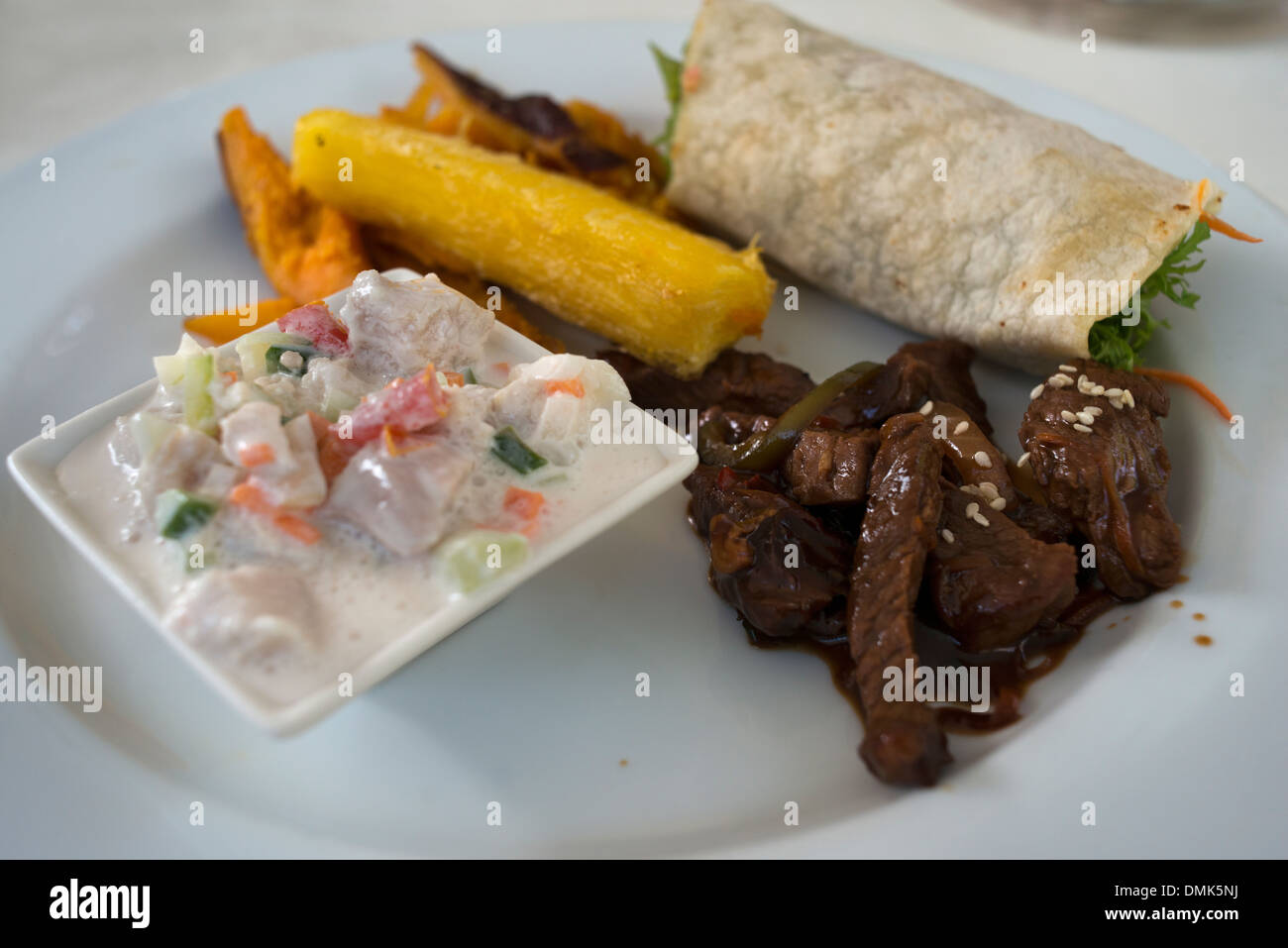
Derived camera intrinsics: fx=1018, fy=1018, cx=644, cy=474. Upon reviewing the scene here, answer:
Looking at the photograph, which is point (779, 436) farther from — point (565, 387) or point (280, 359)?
point (280, 359)

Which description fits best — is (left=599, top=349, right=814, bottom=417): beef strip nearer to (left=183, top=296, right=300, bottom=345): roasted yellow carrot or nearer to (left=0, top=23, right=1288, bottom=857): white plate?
(left=0, top=23, right=1288, bottom=857): white plate

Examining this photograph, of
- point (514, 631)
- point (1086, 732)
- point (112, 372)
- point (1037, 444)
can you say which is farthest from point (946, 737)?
point (112, 372)

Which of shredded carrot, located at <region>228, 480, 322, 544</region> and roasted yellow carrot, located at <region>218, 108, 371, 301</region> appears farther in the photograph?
roasted yellow carrot, located at <region>218, 108, 371, 301</region>

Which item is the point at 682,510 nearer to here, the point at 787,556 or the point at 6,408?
the point at 787,556

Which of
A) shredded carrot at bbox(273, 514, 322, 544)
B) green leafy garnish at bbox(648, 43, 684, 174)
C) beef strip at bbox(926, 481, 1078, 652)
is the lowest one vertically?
beef strip at bbox(926, 481, 1078, 652)

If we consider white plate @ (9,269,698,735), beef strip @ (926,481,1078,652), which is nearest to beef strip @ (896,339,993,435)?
beef strip @ (926,481,1078,652)

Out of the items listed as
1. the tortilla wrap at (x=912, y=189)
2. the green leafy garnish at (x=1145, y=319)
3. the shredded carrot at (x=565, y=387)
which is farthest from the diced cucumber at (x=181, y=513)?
the green leafy garnish at (x=1145, y=319)
